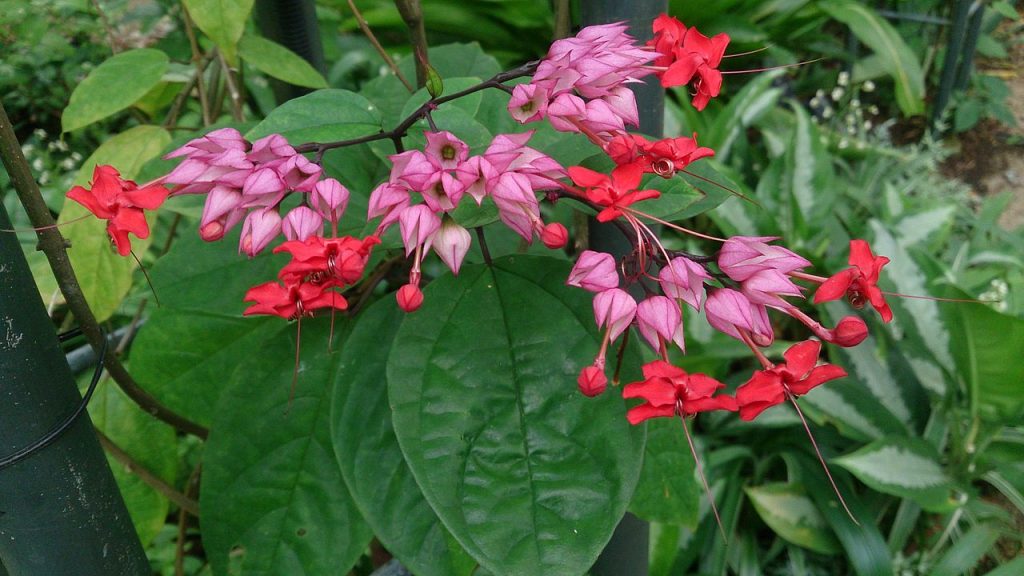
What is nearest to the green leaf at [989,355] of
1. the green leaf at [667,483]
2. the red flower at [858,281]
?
the green leaf at [667,483]

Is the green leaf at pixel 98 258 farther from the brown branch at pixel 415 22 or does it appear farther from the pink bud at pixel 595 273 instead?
the pink bud at pixel 595 273

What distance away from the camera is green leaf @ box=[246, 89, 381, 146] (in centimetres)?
52

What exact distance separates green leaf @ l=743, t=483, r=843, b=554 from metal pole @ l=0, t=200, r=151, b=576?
1033 millimetres

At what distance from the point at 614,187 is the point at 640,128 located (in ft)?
0.79

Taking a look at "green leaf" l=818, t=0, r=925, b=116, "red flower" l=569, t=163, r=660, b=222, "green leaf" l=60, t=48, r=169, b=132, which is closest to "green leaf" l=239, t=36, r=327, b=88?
"green leaf" l=60, t=48, r=169, b=132

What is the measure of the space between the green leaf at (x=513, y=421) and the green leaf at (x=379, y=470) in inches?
2.3

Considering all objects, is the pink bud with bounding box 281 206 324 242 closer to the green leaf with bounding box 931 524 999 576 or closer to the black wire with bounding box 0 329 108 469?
the black wire with bounding box 0 329 108 469

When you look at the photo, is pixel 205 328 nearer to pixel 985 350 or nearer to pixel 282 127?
pixel 282 127

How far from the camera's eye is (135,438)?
0.78 metres

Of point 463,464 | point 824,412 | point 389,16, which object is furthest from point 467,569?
point 389,16

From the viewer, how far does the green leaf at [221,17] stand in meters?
0.62

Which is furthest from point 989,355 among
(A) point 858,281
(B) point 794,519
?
(A) point 858,281

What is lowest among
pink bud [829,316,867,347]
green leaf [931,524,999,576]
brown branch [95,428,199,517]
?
green leaf [931,524,999,576]

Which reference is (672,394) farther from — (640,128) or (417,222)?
(640,128)
